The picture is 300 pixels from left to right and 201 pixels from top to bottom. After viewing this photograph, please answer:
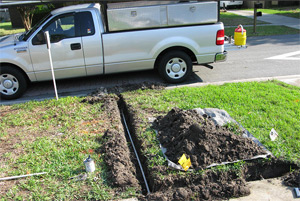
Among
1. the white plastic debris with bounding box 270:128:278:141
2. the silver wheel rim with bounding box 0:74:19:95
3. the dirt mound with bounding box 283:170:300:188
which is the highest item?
the silver wheel rim with bounding box 0:74:19:95

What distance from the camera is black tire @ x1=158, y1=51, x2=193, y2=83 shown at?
750cm

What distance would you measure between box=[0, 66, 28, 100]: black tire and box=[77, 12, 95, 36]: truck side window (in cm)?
185

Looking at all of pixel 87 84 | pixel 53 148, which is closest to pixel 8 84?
pixel 87 84

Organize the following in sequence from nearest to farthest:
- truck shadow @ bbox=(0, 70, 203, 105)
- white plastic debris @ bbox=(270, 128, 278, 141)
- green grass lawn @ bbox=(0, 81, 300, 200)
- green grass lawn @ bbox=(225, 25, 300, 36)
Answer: green grass lawn @ bbox=(0, 81, 300, 200), white plastic debris @ bbox=(270, 128, 278, 141), truck shadow @ bbox=(0, 70, 203, 105), green grass lawn @ bbox=(225, 25, 300, 36)

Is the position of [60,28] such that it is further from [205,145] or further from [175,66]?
[205,145]

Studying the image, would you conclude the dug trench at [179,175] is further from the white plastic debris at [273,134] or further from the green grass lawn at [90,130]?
the white plastic debris at [273,134]

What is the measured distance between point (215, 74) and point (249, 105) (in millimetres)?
2736

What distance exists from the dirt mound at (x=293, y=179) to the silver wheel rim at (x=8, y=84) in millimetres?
6200

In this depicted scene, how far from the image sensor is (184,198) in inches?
138

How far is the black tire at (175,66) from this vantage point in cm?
750

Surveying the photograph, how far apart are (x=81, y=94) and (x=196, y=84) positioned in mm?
2918

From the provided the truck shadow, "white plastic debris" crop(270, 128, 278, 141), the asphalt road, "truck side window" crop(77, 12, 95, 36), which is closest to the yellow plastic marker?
"white plastic debris" crop(270, 128, 278, 141)

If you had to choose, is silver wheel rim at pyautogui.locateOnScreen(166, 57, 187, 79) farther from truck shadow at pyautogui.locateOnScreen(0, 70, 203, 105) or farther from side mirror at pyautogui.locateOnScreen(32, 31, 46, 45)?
side mirror at pyautogui.locateOnScreen(32, 31, 46, 45)

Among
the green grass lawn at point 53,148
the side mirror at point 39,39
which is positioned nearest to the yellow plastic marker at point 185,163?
the green grass lawn at point 53,148
